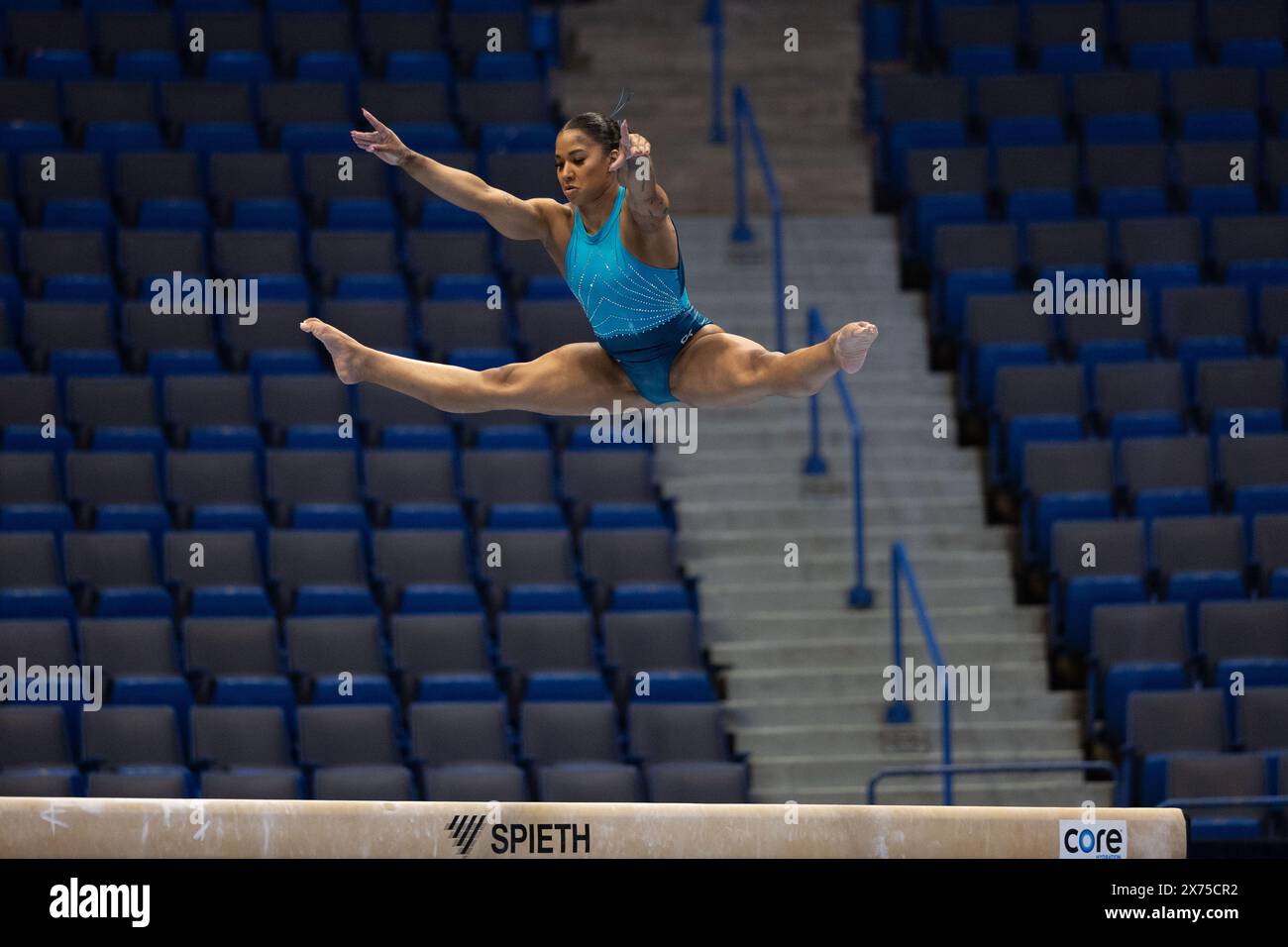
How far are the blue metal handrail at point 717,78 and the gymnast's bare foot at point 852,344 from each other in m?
8.36

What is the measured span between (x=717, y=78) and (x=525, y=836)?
8.73 metres

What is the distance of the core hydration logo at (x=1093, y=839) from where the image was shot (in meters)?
5.94

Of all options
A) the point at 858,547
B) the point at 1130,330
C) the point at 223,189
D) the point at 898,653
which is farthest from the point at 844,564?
the point at 223,189

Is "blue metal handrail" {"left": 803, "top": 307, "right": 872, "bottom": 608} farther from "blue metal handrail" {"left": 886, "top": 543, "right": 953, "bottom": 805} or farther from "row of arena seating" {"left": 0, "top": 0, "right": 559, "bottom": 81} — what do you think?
"row of arena seating" {"left": 0, "top": 0, "right": 559, "bottom": 81}

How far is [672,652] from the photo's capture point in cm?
995

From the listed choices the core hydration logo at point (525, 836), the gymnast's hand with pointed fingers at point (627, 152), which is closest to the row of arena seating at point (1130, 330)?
the core hydration logo at point (525, 836)

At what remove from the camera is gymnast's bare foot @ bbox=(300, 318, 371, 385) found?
5797 mm

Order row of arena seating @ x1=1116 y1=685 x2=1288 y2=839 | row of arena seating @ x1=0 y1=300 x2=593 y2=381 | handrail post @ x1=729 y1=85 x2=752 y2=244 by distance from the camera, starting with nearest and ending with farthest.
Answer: row of arena seating @ x1=1116 y1=685 x2=1288 y2=839, row of arena seating @ x1=0 y1=300 x2=593 y2=381, handrail post @ x1=729 y1=85 x2=752 y2=244

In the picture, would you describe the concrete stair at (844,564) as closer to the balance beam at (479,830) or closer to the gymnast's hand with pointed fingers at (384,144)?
the balance beam at (479,830)

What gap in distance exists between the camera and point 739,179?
41.7ft

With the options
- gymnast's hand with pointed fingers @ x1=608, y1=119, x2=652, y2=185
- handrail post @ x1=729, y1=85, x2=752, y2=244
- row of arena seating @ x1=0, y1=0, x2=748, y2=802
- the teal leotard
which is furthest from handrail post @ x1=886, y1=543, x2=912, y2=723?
gymnast's hand with pointed fingers @ x1=608, y1=119, x2=652, y2=185

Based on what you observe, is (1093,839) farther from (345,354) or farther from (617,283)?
(345,354)

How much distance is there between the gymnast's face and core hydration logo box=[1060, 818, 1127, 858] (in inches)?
98.2
